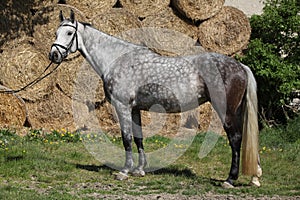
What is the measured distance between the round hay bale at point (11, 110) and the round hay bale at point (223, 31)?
373 cm

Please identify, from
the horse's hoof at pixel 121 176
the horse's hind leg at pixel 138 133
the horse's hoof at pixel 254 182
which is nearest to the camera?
the horse's hoof at pixel 254 182

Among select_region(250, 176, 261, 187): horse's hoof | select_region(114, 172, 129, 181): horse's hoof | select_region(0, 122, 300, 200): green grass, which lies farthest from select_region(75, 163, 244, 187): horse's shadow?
select_region(114, 172, 129, 181): horse's hoof

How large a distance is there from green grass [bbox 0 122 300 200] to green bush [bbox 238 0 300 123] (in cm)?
124

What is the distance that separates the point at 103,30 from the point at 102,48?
9.65 feet

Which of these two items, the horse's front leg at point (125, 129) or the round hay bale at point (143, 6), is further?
the round hay bale at point (143, 6)

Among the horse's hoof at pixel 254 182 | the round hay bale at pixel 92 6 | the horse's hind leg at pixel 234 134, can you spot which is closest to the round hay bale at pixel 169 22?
the round hay bale at pixel 92 6

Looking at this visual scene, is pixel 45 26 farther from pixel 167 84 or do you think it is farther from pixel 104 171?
pixel 167 84

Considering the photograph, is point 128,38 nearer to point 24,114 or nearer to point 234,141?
point 24,114

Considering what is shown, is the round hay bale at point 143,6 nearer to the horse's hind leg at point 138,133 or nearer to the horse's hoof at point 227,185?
the horse's hind leg at point 138,133

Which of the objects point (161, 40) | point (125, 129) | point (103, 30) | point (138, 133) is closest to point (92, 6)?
point (103, 30)

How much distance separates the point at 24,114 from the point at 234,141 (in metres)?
4.43

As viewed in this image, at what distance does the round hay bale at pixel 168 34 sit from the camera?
10852 millimetres

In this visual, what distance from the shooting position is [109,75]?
7672mm

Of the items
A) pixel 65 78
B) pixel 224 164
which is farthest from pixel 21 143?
pixel 224 164
